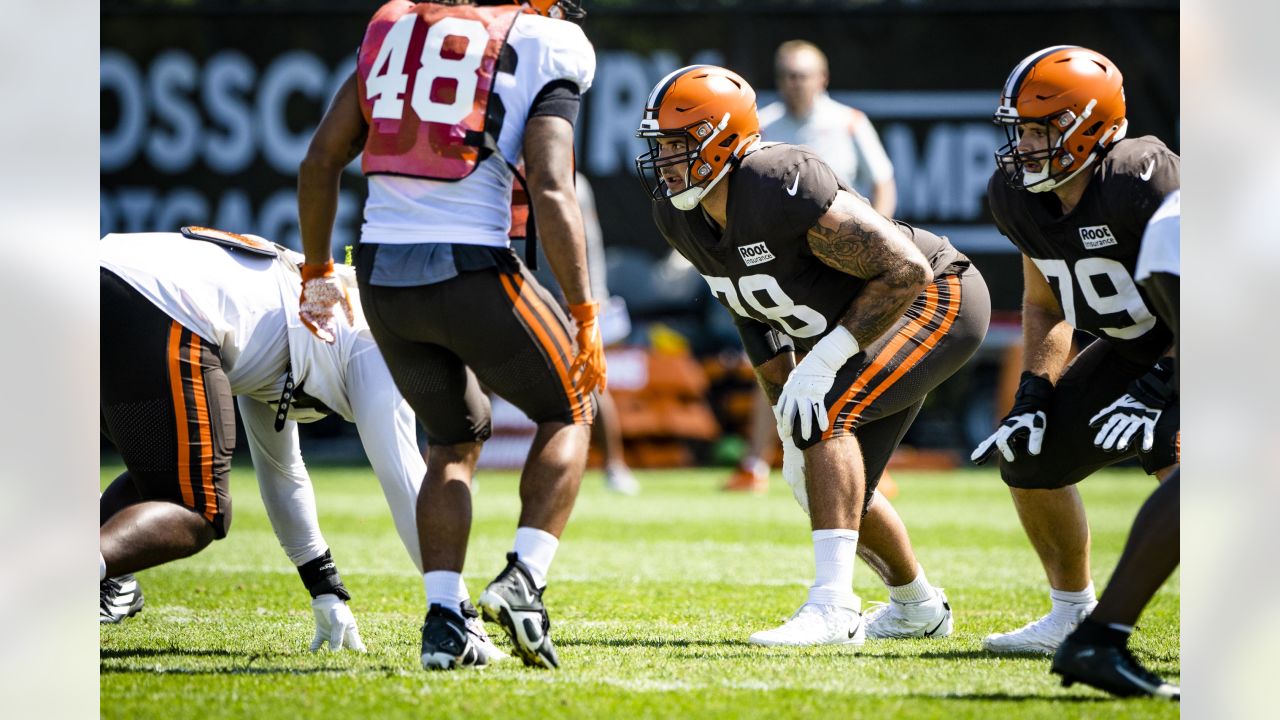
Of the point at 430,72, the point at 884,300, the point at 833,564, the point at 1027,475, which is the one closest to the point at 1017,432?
the point at 1027,475

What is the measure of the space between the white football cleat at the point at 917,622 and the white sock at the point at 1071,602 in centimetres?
32

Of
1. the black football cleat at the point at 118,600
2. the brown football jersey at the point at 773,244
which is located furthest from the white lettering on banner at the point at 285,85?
the brown football jersey at the point at 773,244

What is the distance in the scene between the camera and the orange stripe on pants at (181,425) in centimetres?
349

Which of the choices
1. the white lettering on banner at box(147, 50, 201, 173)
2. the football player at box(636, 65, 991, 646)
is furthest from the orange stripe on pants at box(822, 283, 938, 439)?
the white lettering on banner at box(147, 50, 201, 173)

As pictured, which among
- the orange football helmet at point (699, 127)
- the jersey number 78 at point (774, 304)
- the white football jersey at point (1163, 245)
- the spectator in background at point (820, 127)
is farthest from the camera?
the spectator in background at point (820, 127)

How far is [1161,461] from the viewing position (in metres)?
Result: 3.68

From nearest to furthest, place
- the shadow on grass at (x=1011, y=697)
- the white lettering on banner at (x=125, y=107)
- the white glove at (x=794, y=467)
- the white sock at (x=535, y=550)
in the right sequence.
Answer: the shadow on grass at (x=1011, y=697) < the white sock at (x=535, y=550) < the white glove at (x=794, y=467) < the white lettering on banner at (x=125, y=107)

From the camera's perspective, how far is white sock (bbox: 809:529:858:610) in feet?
12.2

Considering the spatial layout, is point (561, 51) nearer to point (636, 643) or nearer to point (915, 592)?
point (636, 643)

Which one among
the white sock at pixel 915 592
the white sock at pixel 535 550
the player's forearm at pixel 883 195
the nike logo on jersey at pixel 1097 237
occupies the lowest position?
the white sock at pixel 915 592

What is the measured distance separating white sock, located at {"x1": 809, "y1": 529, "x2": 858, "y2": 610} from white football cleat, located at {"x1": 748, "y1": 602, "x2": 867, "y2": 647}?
0.09ft

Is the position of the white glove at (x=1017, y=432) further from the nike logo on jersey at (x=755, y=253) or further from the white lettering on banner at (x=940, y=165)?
the white lettering on banner at (x=940, y=165)
